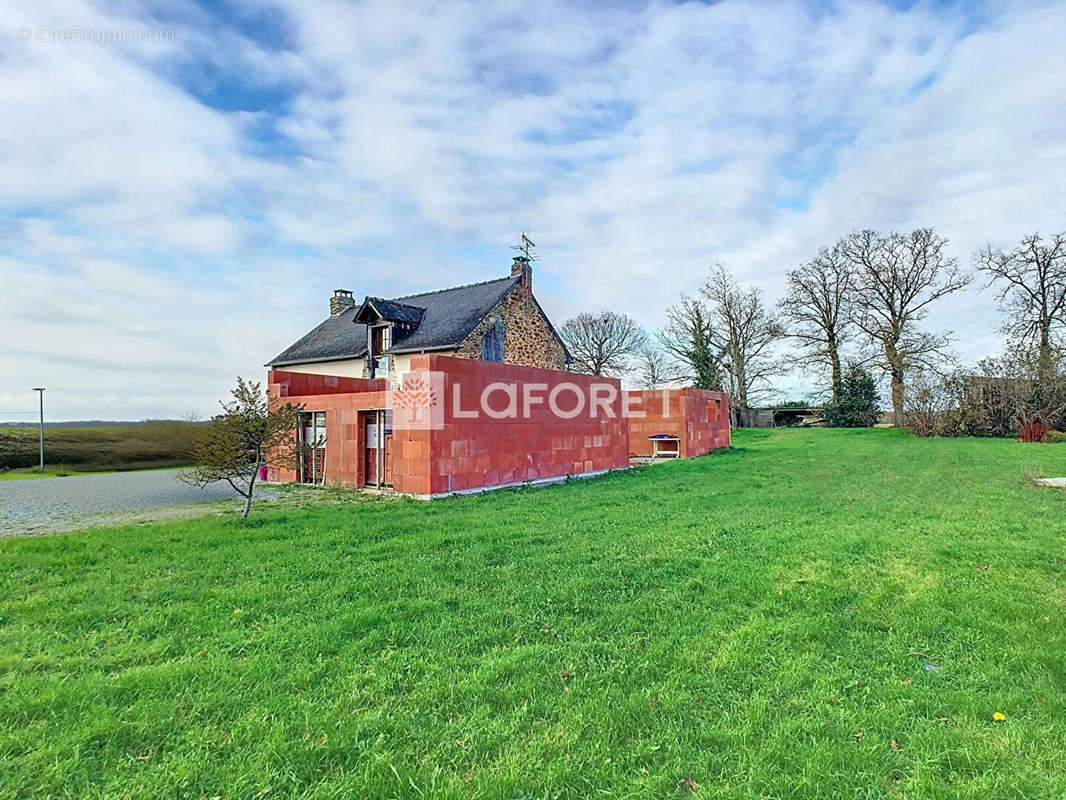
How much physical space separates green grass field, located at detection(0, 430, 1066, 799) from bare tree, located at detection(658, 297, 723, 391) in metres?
28.3

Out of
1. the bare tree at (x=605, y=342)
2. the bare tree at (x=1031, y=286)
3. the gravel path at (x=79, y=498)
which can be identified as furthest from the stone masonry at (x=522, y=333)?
the bare tree at (x=1031, y=286)

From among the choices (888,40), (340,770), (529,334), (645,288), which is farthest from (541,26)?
(645,288)

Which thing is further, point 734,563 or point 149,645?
point 734,563

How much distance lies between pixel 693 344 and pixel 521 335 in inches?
685

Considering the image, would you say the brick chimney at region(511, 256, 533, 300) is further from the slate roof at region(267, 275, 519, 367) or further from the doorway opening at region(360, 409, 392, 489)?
the doorway opening at region(360, 409, 392, 489)

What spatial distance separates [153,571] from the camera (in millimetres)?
4918

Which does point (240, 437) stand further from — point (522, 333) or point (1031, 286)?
point (1031, 286)

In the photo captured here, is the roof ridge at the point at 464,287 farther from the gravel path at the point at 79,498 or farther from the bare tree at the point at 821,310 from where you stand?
the bare tree at the point at 821,310

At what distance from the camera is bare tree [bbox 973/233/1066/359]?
1028 inches

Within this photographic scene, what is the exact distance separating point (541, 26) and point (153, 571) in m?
8.84

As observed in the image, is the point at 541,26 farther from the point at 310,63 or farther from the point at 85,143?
the point at 85,143

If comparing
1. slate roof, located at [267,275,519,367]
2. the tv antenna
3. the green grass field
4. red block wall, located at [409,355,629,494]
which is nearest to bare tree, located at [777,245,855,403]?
the tv antenna

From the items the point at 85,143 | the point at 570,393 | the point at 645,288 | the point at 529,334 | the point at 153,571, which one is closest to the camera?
the point at 153,571

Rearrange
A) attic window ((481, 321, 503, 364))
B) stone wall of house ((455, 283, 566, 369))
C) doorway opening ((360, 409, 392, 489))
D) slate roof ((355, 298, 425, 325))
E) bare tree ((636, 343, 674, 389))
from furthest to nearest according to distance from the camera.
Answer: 1. bare tree ((636, 343, 674, 389))
2. slate roof ((355, 298, 425, 325))
3. attic window ((481, 321, 503, 364))
4. stone wall of house ((455, 283, 566, 369))
5. doorway opening ((360, 409, 392, 489))
